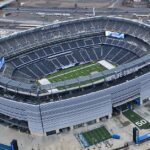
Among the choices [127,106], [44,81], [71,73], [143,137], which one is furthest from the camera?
[71,73]

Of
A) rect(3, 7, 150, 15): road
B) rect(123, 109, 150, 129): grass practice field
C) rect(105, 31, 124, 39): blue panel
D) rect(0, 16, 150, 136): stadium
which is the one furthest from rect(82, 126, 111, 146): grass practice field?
rect(3, 7, 150, 15): road

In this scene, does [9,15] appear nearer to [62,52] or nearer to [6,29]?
[6,29]

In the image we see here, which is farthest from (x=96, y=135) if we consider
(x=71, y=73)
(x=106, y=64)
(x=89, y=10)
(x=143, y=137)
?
(x=89, y=10)

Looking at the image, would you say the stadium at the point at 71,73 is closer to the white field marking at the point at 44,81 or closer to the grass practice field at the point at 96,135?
the white field marking at the point at 44,81

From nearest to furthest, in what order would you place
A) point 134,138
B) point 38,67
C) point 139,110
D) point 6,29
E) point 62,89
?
point 134,138 < point 62,89 < point 139,110 < point 38,67 < point 6,29

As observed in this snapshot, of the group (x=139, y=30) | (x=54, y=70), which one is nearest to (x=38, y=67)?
(x=54, y=70)

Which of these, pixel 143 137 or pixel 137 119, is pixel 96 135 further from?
pixel 137 119
